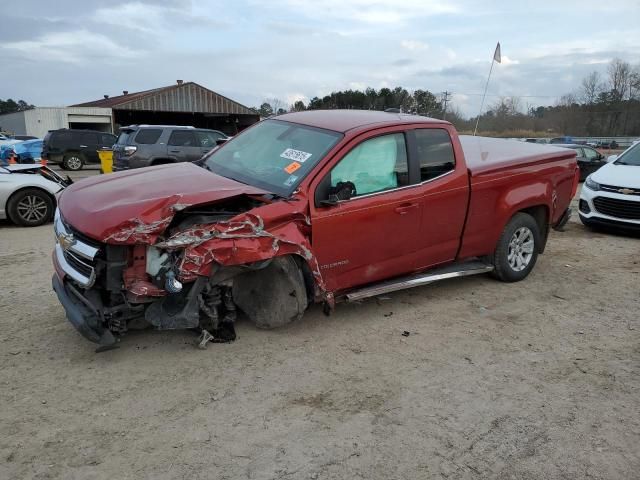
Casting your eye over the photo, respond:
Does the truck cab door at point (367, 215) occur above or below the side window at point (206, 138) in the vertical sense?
below

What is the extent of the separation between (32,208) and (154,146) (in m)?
5.04

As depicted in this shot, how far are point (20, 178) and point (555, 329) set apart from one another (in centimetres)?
884

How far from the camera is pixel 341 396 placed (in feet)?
11.7

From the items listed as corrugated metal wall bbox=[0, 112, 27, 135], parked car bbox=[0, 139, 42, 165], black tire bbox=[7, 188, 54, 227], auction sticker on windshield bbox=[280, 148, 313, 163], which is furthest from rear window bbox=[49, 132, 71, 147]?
corrugated metal wall bbox=[0, 112, 27, 135]

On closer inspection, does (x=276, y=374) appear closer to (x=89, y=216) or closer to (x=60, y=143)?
(x=89, y=216)

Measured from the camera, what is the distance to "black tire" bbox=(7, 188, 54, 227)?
29.6ft

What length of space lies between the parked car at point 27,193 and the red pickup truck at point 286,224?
5.38 m

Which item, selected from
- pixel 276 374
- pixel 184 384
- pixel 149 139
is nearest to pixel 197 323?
pixel 184 384

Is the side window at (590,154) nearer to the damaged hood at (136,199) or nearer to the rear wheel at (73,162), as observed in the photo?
the damaged hood at (136,199)

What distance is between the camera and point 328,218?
14.0 feet

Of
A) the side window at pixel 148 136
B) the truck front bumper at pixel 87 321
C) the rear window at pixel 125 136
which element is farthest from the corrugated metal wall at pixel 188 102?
the truck front bumper at pixel 87 321

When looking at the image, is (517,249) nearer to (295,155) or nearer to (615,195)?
(295,155)

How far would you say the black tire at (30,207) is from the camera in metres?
9.03

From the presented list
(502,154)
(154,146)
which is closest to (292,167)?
(502,154)
